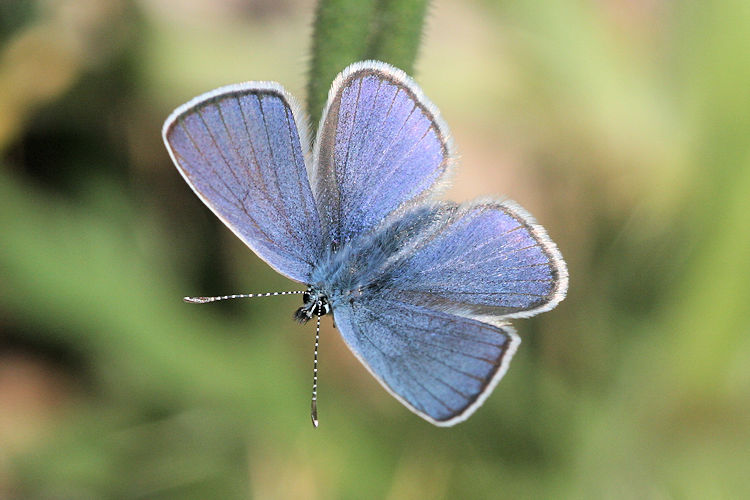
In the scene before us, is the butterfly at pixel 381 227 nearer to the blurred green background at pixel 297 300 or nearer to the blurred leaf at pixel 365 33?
the blurred leaf at pixel 365 33

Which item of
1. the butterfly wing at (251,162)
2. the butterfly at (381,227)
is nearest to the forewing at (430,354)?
the butterfly at (381,227)

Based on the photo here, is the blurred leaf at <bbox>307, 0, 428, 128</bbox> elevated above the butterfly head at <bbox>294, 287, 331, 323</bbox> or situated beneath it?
elevated above

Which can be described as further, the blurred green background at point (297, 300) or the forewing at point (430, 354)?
the blurred green background at point (297, 300)

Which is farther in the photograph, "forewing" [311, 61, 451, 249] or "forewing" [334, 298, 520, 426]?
"forewing" [311, 61, 451, 249]

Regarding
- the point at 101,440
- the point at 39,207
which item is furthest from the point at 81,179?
the point at 101,440

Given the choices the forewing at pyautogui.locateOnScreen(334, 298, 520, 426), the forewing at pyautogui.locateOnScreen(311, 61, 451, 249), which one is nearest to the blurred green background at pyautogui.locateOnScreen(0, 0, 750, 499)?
the forewing at pyautogui.locateOnScreen(311, 61, 451, 249)

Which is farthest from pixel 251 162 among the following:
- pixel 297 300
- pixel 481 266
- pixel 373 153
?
pixel 297 300

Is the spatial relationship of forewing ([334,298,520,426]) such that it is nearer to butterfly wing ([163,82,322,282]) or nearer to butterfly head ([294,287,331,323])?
butterfly head ([294,287,331,323])
